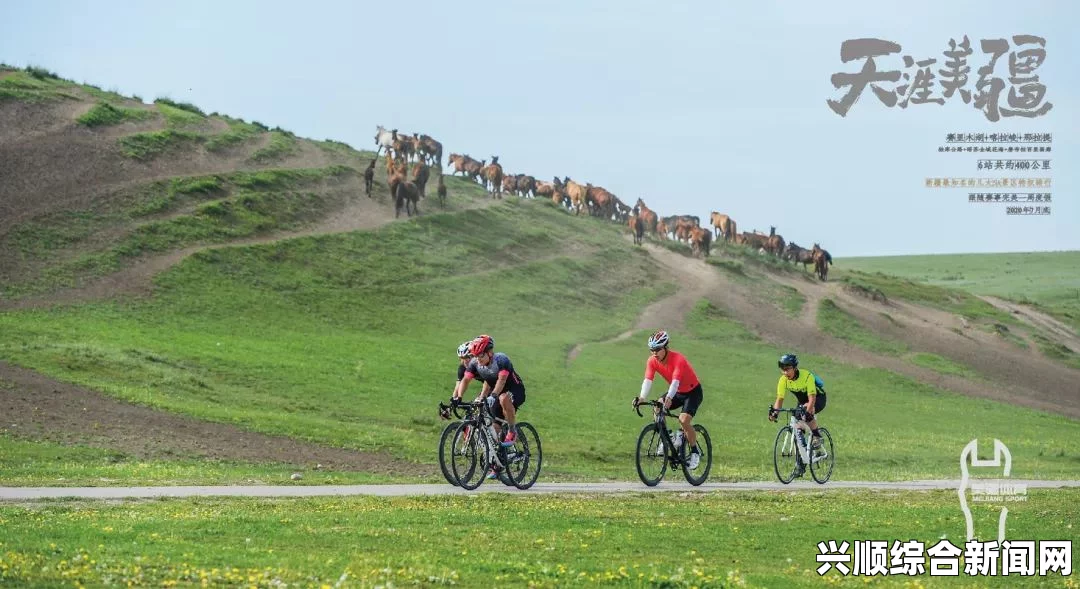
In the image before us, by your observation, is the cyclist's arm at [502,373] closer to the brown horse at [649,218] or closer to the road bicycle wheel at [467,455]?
the road bicycle wheel at [467,455]

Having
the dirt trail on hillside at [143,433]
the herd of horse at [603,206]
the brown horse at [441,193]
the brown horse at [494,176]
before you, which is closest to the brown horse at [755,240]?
the herd of horse at [603,206]

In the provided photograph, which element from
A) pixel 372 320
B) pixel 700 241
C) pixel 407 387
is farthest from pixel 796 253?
pixel 407 387

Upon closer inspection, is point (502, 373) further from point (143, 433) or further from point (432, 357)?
point (432, 357)

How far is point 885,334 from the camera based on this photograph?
7769 cm

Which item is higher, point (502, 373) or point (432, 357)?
point (432, 357)

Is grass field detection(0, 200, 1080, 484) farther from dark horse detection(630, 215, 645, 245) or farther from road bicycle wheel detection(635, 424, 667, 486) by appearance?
dark horse detection(630, 215, 645, 245)

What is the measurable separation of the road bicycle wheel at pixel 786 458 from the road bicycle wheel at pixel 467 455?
7030 millimetres

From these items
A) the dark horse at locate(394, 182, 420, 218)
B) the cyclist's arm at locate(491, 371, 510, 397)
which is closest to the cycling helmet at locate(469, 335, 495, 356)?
the cyclist's arm at locate(491, 371, 510, 397)

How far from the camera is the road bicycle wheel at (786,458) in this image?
26172mm

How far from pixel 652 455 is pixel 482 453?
11.7 feet

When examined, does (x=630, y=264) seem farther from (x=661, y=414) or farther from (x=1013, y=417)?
(x=661, y=414)

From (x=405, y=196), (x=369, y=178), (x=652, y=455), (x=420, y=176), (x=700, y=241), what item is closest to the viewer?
(x=652, y=455)

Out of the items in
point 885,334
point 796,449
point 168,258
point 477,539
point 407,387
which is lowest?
point 477,539

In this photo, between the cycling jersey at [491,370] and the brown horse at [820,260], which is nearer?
the cycling jersey at [491,370]
